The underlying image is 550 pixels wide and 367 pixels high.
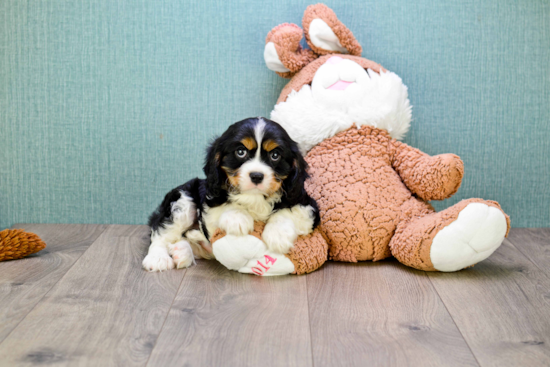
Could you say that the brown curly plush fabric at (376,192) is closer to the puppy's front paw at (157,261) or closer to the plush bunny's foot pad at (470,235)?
the plush bunny's foot pad at (470,235)

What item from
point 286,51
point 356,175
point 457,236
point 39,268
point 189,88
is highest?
point 286,51

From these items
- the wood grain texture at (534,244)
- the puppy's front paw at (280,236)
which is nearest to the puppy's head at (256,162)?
the puppy's front paw at (280,236)

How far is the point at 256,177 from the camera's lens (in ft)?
5.85

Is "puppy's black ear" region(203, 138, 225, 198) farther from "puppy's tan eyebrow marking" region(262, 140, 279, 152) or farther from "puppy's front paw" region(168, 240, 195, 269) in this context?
"puppy's front paw" region(168, 240, 195, 269)

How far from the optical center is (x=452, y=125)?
263 centimetres

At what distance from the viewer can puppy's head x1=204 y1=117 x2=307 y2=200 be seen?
1.81m

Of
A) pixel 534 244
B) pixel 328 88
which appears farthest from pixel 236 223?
pixel 534 244

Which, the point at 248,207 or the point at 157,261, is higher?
the point at 248,207

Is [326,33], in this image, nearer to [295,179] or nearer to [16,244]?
[295,179]

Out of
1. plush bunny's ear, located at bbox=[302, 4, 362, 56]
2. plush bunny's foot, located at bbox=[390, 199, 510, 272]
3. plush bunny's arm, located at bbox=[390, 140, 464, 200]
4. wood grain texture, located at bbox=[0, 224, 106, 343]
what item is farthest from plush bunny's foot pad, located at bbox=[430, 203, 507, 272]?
wood grain texture, located at bbox=[0, 224, 106, 343]

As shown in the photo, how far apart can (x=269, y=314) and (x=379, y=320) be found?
13.7 inches

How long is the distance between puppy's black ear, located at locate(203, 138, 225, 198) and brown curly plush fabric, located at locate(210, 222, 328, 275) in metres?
0.17

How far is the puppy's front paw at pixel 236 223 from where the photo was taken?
1917mm

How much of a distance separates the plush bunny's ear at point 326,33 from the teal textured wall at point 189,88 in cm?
19
